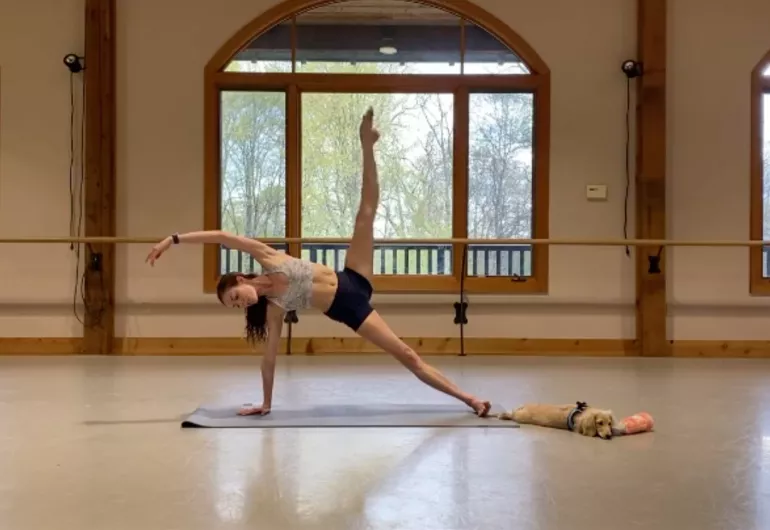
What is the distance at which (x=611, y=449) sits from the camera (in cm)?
290

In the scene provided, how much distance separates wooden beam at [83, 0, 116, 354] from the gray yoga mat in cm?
270

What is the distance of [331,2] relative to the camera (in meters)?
6.04

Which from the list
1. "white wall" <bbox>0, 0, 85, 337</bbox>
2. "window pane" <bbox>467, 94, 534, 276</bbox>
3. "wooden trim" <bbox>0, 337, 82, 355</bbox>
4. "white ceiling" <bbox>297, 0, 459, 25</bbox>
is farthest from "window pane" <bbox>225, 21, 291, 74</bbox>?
"wooden trim" <bbox>0, 337, 82, 355</bbox>

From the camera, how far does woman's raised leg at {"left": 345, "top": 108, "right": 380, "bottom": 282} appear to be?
3.69 metres

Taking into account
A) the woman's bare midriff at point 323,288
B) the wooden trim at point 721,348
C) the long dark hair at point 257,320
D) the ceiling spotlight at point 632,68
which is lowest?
the wooden trim at point 721,348

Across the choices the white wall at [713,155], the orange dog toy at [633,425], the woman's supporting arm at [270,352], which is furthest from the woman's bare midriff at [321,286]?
the white wall at [713,155]

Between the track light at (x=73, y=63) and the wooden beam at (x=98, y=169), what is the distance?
2.0 inches

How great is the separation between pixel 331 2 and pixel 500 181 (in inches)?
75.1

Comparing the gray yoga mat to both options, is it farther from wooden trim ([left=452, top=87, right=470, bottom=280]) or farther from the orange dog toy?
wooden trim ([left=452, top=87, right=470, bottom=280])

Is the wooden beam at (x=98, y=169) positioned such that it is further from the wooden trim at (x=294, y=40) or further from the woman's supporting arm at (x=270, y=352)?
the woman's supporting arm at (x=270, y=352)

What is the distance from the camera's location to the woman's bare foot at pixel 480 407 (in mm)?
3492

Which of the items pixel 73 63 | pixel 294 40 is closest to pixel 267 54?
pixel 294 40

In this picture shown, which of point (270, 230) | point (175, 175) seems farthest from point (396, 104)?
point (175, 175)

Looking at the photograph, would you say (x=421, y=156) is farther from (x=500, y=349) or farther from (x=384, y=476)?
(x=384, y=476)
